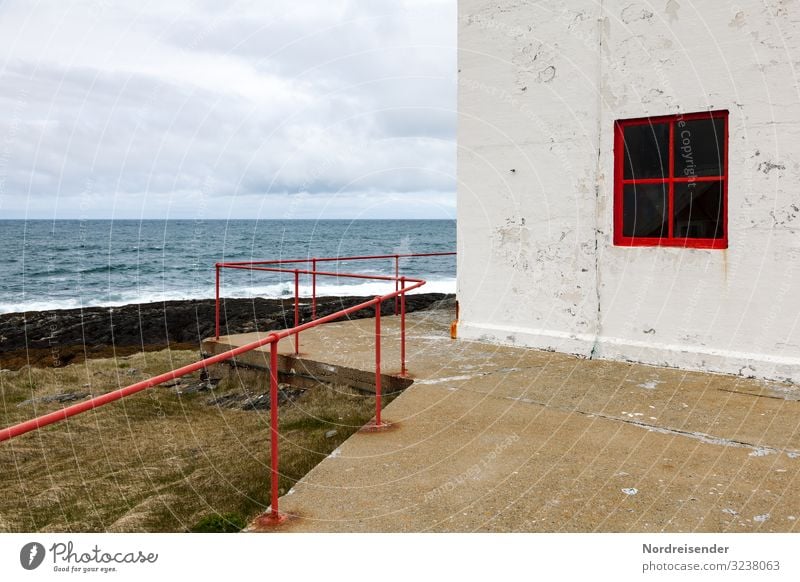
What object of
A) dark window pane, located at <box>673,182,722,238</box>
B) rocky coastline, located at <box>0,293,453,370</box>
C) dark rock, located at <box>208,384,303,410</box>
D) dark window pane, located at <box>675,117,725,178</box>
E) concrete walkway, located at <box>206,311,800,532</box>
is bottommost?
rocky coastline, located at <box>0,293,453,370</box>

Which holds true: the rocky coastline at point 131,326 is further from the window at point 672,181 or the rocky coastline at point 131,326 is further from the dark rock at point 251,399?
the window at point 672,181

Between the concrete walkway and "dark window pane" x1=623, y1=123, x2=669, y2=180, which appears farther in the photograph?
"dark window pane" x1=623, y1=123, x2=669, y2=180

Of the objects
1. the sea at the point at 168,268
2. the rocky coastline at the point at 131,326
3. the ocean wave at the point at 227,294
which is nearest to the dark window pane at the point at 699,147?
the rocky coastline at the point at 131,326

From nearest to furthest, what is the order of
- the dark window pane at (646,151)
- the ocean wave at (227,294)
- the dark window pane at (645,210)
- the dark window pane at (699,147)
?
the dark window pane at (699,147), the dark window pane at (646,151), the dark window pane at (645,210), the ocean wave at (227,294)

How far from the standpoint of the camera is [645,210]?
6359mm

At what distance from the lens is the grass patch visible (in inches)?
176

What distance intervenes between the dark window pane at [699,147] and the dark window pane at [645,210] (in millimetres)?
273

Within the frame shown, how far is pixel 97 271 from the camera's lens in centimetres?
3759

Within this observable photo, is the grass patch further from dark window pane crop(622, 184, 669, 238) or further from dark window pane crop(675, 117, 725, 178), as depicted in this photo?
dark window pane crop(675, 117, 725, 178)

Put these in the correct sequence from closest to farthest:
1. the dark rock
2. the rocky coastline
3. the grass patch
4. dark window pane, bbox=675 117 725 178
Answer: the grass patch
dark window pane, bbox=675 117 725 178
the dark rock
the rocky coastline

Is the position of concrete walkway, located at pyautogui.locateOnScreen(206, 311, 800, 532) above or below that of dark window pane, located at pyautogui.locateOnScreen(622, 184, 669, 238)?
below

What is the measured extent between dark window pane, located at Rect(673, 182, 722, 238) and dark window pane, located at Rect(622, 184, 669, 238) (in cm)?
13

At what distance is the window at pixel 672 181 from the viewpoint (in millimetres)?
5816

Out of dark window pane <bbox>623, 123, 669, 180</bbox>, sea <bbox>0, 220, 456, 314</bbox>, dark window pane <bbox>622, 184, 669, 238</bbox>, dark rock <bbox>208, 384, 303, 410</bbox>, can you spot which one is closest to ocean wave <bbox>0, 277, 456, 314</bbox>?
sea <bbox>0, 220, 456, 314</bbox>
